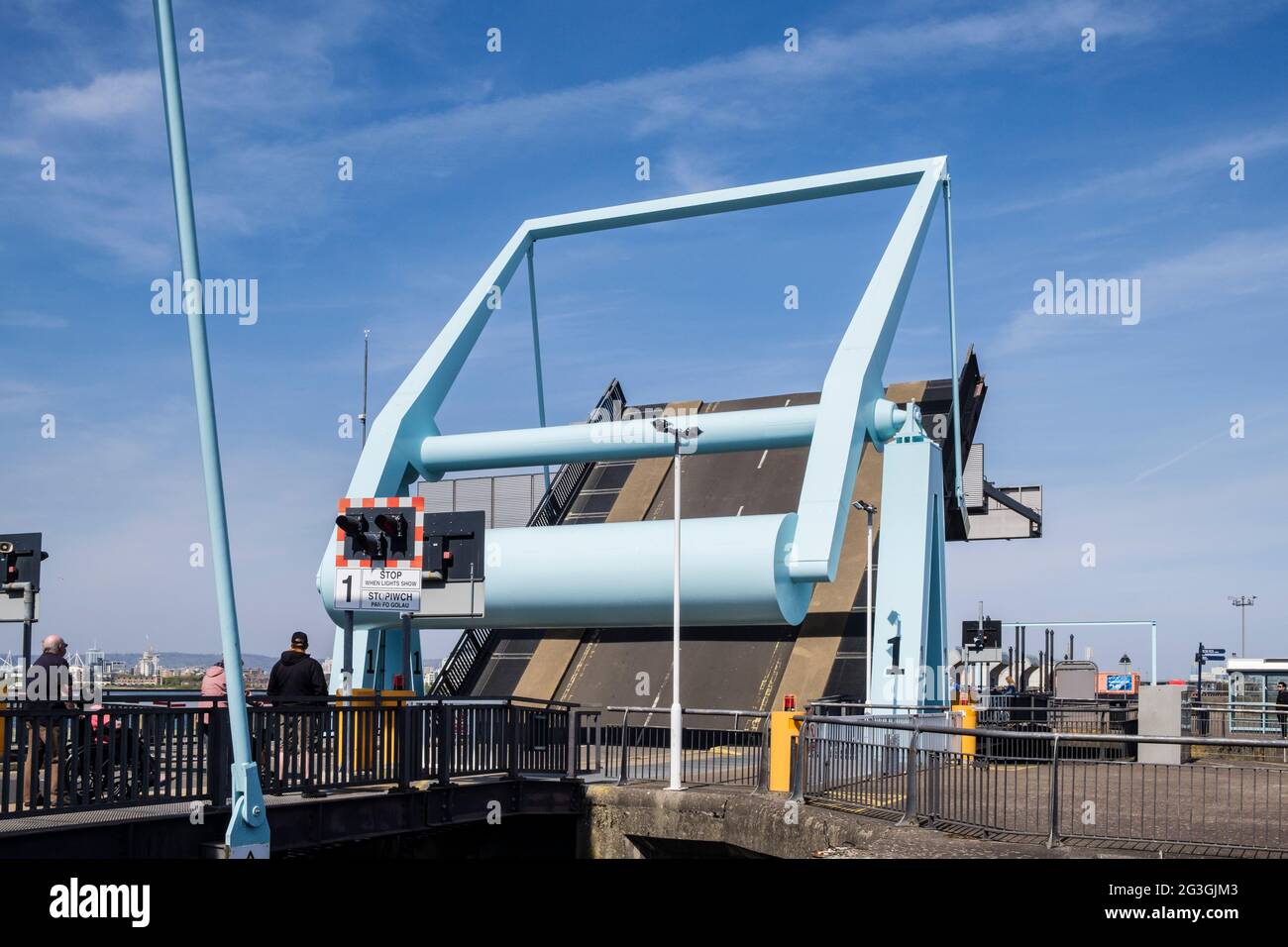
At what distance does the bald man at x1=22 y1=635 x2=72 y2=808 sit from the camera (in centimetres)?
1109

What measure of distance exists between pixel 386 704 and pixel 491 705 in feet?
7.80

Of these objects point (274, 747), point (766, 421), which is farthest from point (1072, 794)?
point (766, 421)

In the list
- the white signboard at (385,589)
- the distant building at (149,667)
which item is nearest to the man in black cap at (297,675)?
the white signboard at (385,589)

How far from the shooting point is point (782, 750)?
57.0 ft

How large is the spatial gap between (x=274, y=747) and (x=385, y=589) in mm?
1992

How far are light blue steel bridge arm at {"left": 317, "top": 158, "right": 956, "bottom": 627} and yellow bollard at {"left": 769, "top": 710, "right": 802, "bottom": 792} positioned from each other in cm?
430

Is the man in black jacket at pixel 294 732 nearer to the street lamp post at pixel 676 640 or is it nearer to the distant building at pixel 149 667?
the street lamp post at pixel 676 640

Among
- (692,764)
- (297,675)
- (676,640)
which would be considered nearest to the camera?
(297,675)

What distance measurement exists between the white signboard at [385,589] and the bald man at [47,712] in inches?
107

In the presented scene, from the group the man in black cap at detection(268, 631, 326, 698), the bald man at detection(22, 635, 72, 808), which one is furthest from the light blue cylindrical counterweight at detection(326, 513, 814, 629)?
the bald man at detection(22, 635, 72, 808)

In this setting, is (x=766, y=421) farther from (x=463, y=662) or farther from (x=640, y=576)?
(x=463, y=662)

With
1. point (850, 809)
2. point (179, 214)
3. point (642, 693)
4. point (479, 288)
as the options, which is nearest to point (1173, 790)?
point (850, 809)

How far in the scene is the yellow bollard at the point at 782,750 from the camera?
56.5 ft

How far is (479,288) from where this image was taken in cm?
2683
